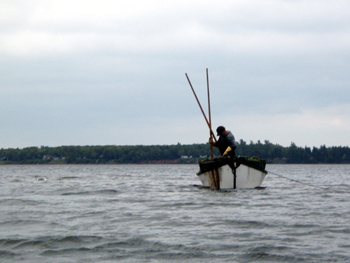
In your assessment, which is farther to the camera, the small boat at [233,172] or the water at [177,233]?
the small boat at [233,172]

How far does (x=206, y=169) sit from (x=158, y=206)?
24.3 feet

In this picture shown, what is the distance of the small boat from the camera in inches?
863

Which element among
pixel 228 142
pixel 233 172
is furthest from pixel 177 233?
pixel 228 142

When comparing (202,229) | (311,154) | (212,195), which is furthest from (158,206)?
(311,154)

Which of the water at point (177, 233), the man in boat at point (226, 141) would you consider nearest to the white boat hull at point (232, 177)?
the man in boat at point (226, 141)

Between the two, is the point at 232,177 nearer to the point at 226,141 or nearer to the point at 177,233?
the point at 226,141

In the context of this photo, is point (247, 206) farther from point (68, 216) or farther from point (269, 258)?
point (269, 258)

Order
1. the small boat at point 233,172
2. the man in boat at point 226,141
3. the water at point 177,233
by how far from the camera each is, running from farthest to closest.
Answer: the man in boat at point 226,141, the small boat at point 233,172, the water at point 177,233

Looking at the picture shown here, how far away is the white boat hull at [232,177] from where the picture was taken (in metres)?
22.1

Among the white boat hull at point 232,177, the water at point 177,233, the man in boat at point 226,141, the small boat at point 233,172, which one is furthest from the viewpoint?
the man in boat at point 226,141

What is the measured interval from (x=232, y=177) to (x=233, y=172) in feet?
0.77

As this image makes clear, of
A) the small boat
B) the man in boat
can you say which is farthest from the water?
the man in boat

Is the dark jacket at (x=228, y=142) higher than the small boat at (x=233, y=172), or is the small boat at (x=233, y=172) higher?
the dark jacket at (x=228, y=142)

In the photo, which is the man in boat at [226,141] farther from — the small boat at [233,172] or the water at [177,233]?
the water at [177,233]
